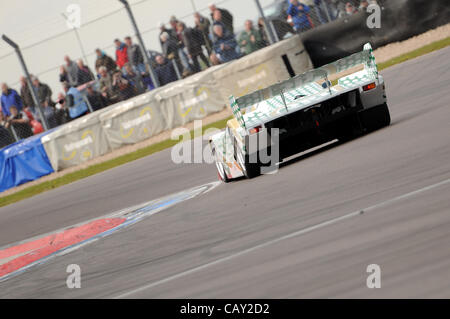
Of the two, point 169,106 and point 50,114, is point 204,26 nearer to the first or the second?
point 169,106

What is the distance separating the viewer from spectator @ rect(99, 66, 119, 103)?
21.2 metres

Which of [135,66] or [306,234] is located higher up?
[135,66]

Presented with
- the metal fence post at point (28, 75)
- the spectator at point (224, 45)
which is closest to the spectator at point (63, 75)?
the metal fence post at point (28, 75)

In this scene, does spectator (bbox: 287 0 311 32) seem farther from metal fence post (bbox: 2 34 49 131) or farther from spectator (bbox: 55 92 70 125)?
metal fence post (bbox: 2 34 49 131)

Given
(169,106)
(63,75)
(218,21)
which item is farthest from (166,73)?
(63,75)

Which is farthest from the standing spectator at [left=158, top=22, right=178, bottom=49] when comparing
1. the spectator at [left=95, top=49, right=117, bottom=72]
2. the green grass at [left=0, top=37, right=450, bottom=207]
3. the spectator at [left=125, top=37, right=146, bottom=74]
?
the green grass at [left=0, top=37, right=450, bottom=207]

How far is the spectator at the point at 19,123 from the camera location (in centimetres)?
2227

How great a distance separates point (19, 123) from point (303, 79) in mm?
14827

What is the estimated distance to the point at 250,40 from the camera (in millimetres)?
20328

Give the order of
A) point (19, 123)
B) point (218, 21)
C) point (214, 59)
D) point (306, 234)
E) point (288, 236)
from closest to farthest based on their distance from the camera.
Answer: point (306, 234)
point (288, 236)
point (218, 21)
point (214, 59)
point (19, 123)

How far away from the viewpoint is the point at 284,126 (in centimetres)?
873

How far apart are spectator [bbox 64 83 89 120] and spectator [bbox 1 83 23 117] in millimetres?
1410
